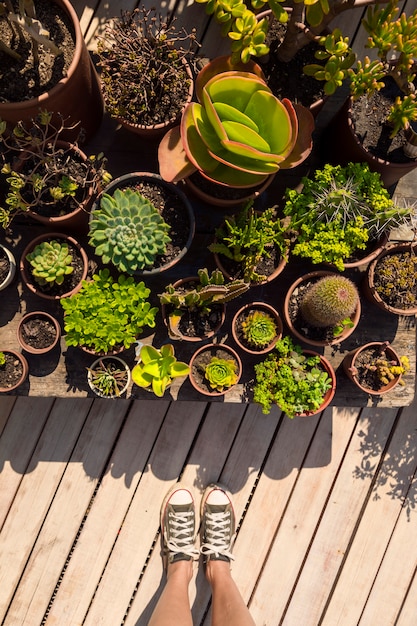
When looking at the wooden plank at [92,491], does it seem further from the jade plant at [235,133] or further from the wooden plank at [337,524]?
the jade plant at [235,133]

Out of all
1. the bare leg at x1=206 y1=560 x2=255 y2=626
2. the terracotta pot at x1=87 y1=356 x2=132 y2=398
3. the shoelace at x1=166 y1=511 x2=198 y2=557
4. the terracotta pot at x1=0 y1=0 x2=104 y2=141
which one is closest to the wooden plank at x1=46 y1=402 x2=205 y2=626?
the shoelace at x1=166 y1=511 x2=198 y2=557

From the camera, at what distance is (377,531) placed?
257 cm

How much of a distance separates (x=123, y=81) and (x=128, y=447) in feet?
5.84

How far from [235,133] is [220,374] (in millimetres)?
988

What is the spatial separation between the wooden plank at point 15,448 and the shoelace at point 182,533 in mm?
834

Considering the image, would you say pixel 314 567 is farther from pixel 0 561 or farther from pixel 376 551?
pixel 0 561

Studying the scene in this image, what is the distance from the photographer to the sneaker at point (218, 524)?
2.45 metres

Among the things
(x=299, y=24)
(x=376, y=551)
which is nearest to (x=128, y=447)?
(x=376, y=551)

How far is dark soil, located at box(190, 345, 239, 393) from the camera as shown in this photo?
2.12 meters

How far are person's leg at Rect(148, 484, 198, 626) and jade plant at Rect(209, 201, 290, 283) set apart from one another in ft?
4.19

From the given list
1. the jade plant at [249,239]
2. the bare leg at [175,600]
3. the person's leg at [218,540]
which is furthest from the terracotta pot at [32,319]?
the bare leg at [175,600]

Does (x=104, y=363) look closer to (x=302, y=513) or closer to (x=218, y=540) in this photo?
(x=218, y=540)

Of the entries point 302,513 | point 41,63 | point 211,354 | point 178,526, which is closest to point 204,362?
point 211,354

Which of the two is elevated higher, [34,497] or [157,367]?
[157,367]
